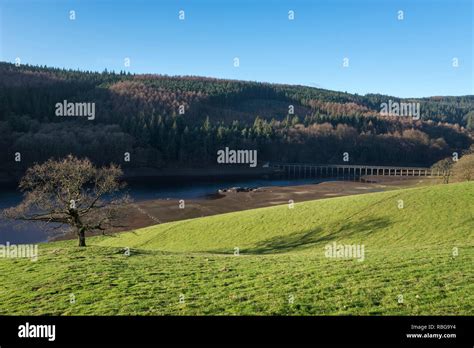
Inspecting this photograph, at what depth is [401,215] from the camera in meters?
35.4

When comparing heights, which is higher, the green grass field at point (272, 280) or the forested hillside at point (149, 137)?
the forested hillside at point (149, 137)

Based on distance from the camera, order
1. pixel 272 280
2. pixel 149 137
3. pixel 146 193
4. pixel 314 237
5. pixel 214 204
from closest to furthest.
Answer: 1. pixel 272 280
2. pixel 314 237
3. pixel 214 204
4. pixel 146 193
5. pixel 149 137

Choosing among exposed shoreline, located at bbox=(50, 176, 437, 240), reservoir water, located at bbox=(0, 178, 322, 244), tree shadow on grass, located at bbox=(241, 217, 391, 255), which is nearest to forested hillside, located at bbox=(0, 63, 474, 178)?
reservoir water, located at bbox=(0, 178, 322, 244)

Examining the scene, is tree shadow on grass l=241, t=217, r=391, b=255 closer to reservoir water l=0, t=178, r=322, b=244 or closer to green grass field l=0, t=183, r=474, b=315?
green grass field l=0, t=183, r=474, b=315

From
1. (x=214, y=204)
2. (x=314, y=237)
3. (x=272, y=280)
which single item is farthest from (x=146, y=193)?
(x=272, y=280)

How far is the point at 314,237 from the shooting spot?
114 ft

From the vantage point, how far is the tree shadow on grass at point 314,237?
108 feet

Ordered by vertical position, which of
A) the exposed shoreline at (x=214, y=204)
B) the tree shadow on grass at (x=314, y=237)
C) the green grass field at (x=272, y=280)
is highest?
the green grass field at (x=272, y=280)

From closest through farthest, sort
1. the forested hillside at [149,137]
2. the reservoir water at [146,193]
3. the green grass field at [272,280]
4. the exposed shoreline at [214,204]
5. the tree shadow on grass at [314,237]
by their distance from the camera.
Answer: the green grass field at [272,280], the tree shadow on grass at [314,237], the reservoir water at [146,193], the exposed shoreline at [214,204], the forested hillside at [149,137]

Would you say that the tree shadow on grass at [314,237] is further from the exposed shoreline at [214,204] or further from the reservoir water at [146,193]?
the reservoir water at [146,193]

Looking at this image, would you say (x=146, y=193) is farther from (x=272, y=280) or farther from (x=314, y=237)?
(x=272, y=280)

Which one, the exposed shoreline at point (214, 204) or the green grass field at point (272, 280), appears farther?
the exposed shoreline at point (214, 204)

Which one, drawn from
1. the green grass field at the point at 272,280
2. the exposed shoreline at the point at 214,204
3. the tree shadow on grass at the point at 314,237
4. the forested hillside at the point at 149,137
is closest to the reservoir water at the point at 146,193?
the exposed shoreline at the point at 214,204

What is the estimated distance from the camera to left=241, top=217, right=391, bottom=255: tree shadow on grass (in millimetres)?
32966
